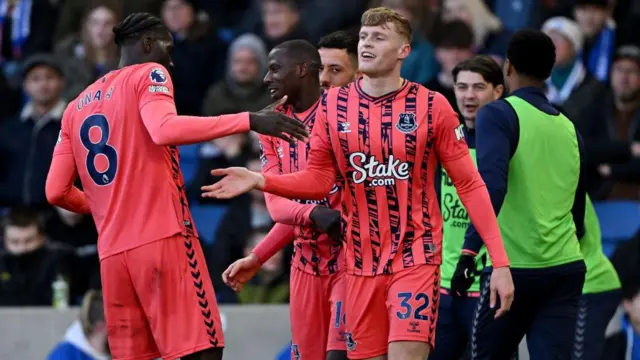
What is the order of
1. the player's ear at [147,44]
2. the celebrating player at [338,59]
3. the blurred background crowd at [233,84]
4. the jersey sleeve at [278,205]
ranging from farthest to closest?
the blurred background crowd at [233,84] < the celebrating player at [338,59] < the jersey sleeve at [278,205] < the player's ear at [147,44]

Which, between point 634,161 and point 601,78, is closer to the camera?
point 634,161

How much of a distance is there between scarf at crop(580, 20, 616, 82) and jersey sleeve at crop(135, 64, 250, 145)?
7530 millimetres

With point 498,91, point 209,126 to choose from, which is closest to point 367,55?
point 209,126

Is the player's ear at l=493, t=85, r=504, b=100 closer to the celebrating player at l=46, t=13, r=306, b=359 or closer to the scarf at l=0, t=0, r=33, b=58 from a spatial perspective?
the celebrating player at l=46, t=13, r=306, b=359

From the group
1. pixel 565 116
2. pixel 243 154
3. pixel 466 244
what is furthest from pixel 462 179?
pixel 243 154

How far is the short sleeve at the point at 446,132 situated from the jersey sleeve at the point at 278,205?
87 cm

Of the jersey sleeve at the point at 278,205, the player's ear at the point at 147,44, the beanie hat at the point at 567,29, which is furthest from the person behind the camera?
the beanie hat at the point at 567,29

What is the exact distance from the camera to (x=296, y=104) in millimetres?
8125

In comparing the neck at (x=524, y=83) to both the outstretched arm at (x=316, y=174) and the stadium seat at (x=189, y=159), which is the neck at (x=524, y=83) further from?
the stadium seat at (x=189, y=159)

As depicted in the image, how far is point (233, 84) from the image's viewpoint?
1390 cm

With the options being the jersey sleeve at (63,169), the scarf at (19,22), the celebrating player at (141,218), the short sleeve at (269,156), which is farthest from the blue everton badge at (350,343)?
the scarf at (19,22)

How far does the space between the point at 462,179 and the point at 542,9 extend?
24.3 feet

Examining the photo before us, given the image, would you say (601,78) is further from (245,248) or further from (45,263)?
(45,263)

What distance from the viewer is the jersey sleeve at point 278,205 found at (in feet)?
25.4
